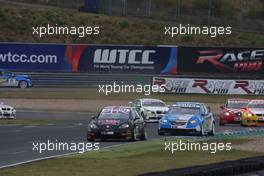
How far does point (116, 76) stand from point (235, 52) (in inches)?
322

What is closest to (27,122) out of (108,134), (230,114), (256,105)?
(230,114)

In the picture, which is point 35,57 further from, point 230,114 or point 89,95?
point 230,114

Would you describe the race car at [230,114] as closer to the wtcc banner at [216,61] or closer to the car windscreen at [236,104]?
the car windscreen at [236,104]

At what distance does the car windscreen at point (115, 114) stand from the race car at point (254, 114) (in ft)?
40.4

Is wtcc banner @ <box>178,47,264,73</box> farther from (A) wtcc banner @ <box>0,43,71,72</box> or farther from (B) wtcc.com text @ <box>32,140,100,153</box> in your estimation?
(B) wtcc.com text @ <box>32,140,100,153</box>

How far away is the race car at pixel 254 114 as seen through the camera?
43875mm

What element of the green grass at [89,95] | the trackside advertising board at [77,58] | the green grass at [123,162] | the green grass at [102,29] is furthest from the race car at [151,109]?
the green grass at [102,29]

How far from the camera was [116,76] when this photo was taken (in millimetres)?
62031

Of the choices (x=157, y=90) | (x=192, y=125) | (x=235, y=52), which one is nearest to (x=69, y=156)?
(x=192, y=125)

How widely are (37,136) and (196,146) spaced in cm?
654

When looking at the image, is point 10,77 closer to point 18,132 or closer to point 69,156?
point 18,132

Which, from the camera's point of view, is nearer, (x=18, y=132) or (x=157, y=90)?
(x=18, y=132)

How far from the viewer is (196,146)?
2995 cm

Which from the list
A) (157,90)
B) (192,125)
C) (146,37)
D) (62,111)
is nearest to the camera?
(192,125)
